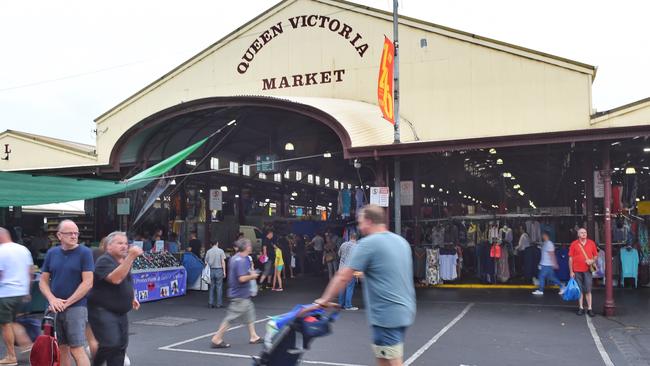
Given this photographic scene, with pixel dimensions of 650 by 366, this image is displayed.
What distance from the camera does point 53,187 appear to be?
47.8ft

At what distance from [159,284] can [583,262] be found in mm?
10135

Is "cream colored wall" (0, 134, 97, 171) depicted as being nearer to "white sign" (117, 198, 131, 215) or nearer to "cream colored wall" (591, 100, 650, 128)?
"white sign" (117, 198, 131, 215)

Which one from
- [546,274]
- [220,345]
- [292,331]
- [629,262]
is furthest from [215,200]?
[292,331]

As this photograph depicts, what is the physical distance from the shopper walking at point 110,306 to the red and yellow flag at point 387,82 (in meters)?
10.1

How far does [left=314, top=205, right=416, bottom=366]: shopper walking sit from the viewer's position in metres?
4.56

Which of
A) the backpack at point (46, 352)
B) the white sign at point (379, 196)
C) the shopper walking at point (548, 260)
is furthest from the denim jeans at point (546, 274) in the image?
the backpack at point (46, 352)

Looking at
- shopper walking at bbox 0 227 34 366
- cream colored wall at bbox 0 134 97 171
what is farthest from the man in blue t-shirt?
cream colored wall at bbox 0 134 97 171

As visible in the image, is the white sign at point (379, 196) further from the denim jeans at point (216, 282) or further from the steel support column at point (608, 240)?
the steel support column at point (608, 240)

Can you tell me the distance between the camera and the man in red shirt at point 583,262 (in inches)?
459

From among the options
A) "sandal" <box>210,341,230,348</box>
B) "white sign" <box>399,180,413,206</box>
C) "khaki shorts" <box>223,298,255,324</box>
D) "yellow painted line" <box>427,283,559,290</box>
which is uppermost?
"white sign" <box>399,180,413,206</box>

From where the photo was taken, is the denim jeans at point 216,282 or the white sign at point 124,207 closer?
the denim jeans at point 216,282

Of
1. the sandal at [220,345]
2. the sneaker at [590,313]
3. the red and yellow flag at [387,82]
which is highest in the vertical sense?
the red and yellow flag at [387,82]

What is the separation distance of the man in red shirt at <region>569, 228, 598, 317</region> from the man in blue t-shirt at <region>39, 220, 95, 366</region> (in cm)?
955

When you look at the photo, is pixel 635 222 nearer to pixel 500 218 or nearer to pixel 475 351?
pixel 500 218
